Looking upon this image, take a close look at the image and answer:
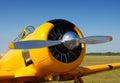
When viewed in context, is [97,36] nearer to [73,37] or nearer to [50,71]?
[73,37]

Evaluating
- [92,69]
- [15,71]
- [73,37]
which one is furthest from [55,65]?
[92,69]

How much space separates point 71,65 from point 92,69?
3052mm

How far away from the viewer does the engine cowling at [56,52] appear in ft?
26.7

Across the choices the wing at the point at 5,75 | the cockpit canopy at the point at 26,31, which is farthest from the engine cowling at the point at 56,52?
the cockpit canopy at the point at 26,31

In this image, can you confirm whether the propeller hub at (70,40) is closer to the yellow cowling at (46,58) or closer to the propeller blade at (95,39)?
the propeller blade at (95,39)

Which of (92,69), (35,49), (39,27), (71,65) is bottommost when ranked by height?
(92,69)

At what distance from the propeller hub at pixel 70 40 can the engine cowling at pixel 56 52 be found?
0.84 feet

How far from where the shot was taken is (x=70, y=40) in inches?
302

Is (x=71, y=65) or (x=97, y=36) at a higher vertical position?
(x=97, y=36)

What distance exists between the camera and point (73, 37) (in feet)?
25.3

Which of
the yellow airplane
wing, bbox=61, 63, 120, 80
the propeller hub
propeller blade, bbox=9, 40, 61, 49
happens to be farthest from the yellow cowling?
wing, bbox=61, 63, 120, 80

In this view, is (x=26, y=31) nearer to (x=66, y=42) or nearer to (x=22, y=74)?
(x=22, y=74)

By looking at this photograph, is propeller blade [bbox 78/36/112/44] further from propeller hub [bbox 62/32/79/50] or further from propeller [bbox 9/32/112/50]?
propeller hub [bbox 62/32/79/50]

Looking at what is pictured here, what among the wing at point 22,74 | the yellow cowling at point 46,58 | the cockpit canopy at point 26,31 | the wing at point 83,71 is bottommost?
the wing at point 83,71
